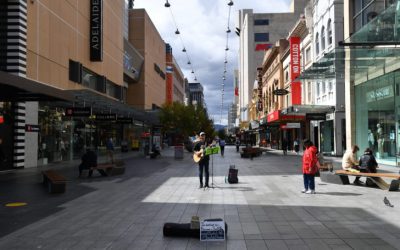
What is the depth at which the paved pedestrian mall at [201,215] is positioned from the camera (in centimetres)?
724

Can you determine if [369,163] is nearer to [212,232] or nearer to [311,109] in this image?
[212,232]

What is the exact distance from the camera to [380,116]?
23.5 meters

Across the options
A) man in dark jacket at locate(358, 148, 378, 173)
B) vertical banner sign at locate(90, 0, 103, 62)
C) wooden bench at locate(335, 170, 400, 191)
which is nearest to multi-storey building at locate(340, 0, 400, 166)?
man in dark jacket at locate(358, 148, 378, 173)

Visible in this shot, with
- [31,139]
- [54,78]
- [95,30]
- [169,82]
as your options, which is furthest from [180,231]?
[169,82]

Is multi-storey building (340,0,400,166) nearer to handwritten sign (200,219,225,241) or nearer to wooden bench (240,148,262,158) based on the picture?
wooden bench (240,148,262,158)

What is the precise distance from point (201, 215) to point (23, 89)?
28.5 feet

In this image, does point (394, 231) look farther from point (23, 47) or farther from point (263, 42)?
point (263, 42)

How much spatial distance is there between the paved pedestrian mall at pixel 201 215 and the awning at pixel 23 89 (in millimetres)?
3358

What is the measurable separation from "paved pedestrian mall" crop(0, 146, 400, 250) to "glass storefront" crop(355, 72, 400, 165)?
9.03 meters

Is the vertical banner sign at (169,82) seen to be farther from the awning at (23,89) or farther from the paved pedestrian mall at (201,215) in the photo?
the paved pedestrian mall at (201,215)

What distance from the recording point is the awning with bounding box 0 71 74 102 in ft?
45.9

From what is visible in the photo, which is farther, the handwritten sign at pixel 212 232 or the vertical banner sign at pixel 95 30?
the vertical banner sign at pixel 95 30

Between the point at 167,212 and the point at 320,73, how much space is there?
45.9 ft

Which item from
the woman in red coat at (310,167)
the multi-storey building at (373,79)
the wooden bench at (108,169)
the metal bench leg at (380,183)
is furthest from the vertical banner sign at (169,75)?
the woman in red coat at (310,167)
